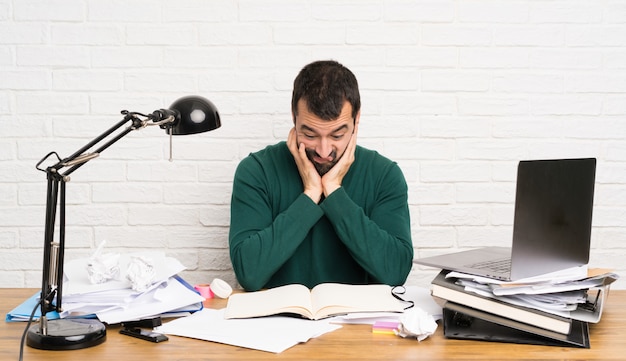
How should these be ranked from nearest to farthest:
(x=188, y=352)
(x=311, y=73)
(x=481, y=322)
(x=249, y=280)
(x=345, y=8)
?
(x=188, y=352) → (x=481, y=322) → (x=249, y=280) → (x=311, y=73) → (x=345, y=8)

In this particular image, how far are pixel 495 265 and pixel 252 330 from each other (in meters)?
0.57

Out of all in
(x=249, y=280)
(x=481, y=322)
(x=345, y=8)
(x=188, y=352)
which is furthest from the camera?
(x=345, y=8)

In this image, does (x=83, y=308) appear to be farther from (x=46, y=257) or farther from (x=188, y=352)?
(x=188, y=352)

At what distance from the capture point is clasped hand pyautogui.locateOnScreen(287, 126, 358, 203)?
2070mm

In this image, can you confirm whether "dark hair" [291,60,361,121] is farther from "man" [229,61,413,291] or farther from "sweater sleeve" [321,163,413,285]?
"sweater sleeve" [321,163,413,285]

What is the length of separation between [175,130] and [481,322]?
0.77 m

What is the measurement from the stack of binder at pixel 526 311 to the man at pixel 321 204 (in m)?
0.54

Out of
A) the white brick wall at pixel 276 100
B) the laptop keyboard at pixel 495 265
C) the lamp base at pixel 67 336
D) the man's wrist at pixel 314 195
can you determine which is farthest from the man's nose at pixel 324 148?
the lamp base at pixel 67 336

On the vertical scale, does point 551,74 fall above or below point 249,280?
above

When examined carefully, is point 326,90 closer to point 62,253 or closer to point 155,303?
point 155,303

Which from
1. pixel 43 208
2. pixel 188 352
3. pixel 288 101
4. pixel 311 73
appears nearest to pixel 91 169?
pixel 43 208

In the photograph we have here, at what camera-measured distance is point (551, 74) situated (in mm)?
2449

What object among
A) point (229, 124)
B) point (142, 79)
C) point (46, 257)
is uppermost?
point (142, 79)

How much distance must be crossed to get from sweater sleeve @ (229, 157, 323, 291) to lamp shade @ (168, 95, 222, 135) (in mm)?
537
